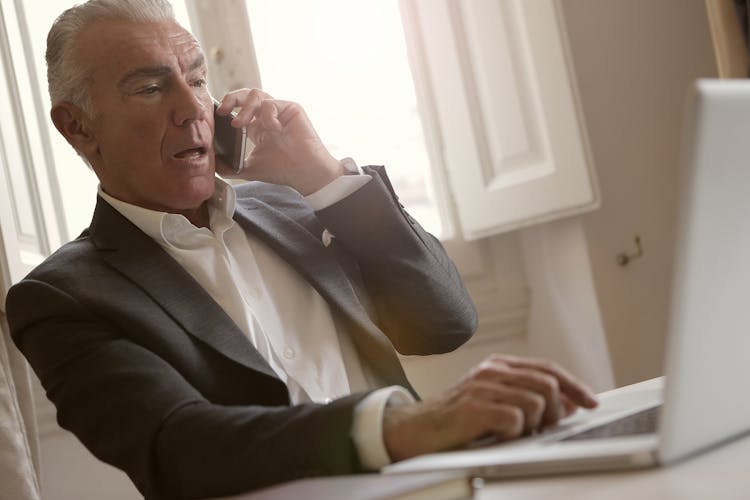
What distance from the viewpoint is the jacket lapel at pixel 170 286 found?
1562 millimetres

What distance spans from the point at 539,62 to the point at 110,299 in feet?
4.89

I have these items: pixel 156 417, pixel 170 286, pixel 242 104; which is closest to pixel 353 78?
pixel 242 104

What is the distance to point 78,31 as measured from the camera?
6.00 feet

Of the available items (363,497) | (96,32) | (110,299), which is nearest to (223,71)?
(96,32)

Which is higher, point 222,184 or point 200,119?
point 200,119

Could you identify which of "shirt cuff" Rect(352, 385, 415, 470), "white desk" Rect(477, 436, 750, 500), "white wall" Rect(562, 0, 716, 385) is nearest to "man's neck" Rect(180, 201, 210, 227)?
"shirt cuff" Rect(352, 385, 415, 470)

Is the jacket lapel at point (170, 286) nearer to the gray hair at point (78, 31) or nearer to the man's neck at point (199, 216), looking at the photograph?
the man's neck at point (199, 216)

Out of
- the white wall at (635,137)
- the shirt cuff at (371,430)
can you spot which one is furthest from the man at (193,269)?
the white wall at (635,137)

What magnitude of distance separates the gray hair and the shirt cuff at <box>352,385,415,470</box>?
1.06 m

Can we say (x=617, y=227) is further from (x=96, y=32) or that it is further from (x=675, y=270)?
(x=675, y=270)

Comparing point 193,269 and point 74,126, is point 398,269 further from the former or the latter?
point 74,126

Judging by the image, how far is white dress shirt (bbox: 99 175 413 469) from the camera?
174 centimetres

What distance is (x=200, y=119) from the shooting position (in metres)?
1.84

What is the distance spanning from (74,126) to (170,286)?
0.44m
